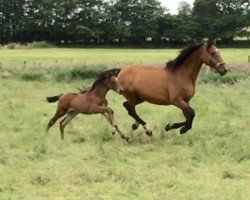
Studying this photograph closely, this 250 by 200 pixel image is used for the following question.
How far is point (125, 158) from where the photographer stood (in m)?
8.34

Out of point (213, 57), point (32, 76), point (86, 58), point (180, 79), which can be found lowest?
point (86, 58)

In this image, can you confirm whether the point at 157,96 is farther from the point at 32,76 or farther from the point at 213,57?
the point at 32,76

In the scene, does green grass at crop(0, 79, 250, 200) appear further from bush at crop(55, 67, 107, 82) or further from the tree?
the tree

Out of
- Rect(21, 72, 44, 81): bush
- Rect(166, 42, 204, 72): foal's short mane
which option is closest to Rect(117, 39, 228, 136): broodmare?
Rect(166, 42, 204, 72): foal's short mane

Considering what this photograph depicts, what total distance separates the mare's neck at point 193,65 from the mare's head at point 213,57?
0.55ft

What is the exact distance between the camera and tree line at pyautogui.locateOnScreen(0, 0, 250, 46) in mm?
68562

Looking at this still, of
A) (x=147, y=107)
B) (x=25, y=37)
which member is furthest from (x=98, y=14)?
(x=147, y=107)

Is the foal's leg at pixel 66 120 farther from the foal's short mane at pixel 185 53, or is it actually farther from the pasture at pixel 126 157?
the foal's short mane at pixel 185 53

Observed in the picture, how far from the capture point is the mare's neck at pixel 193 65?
33.7 ft

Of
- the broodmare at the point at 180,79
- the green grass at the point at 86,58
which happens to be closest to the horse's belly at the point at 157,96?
the broodmare at the point at 180,79

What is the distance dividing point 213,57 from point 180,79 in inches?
29.8

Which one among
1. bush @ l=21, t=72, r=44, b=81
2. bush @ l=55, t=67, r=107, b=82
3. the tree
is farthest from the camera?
the tree

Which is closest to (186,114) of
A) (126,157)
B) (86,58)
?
(126,157)

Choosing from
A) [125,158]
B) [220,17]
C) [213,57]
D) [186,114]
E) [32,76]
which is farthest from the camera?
[220,17]
